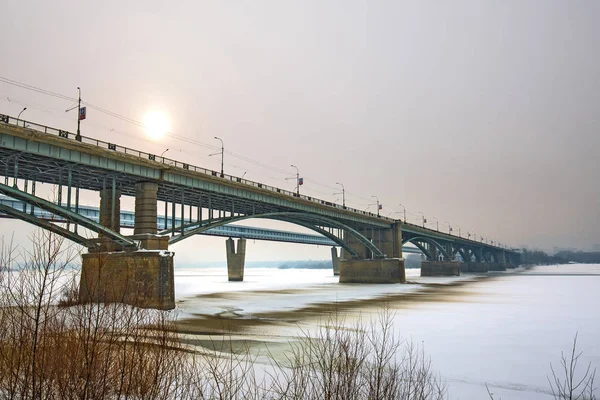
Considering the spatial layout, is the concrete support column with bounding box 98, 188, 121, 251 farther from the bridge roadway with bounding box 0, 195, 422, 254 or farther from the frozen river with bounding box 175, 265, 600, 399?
the bridge roadway with bounding box 0, 195, 422, 254

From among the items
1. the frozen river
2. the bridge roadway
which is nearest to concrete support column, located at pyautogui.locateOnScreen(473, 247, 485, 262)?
the bridge roadway

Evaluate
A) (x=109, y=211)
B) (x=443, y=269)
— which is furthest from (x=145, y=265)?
(x=443, y=269)

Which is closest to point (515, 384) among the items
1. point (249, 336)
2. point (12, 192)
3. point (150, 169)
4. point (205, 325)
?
point (249, 336)

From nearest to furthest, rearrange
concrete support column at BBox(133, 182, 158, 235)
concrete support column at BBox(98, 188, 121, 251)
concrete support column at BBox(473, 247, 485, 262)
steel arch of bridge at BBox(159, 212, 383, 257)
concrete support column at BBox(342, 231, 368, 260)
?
concrete support column at BBox(133, 182, 158, 235)
concrete support column at BBox(98, 188, 121, 251)
steel arch of bridge at BBox(159, 212, 383, 257)
concrete support column at BBox(342, 231, 368, 260)
concrete support column at BBox(473, 247, 485, 262)

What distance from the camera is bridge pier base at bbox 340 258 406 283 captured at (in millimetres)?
81125

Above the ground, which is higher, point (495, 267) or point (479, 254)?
point (479, 254)

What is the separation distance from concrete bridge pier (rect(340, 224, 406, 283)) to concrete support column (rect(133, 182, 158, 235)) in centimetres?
5215

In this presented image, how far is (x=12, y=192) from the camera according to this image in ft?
94.7

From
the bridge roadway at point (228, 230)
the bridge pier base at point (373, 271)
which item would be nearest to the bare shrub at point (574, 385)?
the bridge roadway at point (228, 230)

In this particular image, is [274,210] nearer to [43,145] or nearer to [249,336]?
[43,145]

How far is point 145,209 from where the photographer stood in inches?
1492

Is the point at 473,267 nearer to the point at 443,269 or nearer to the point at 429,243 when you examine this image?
the point at 443,269

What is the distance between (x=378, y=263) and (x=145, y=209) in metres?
53.6

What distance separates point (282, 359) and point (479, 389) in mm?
6613
